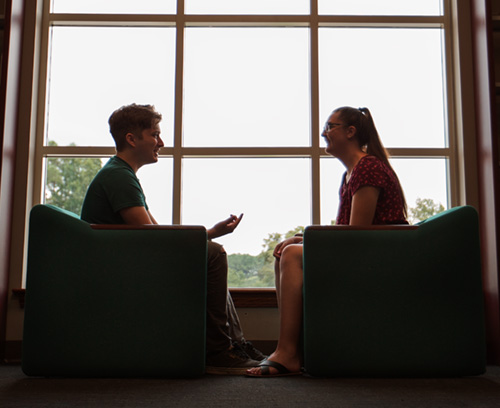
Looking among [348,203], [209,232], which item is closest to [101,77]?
[209,232]

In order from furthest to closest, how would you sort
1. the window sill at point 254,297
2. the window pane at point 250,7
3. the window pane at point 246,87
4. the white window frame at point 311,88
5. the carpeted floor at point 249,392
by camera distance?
the window pane at point 250,7 < the window pane at point 246,87 < the white window frame at point 311,88 < the window sill at point 254,297 < the carpeted floor at point 249,392

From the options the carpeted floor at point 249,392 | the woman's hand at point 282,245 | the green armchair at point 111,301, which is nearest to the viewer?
the carpeted floor at point 249,392

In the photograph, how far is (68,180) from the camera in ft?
11.3

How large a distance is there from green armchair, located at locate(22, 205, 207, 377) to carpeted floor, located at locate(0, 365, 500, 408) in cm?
7

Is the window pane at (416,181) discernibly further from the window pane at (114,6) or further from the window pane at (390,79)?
the window pane at (114,6)

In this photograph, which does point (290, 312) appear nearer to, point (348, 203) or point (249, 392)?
point (249, 392)

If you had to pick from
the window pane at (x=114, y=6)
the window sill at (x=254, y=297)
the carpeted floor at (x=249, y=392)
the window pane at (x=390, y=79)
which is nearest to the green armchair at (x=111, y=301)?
the carpeted floor at (x=249, y=392)

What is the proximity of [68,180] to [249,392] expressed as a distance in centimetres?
208

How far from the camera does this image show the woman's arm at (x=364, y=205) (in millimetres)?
2248

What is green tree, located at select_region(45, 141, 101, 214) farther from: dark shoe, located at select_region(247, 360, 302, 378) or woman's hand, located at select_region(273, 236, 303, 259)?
dark shoe, located at select_region(247, 360, 302, 378)

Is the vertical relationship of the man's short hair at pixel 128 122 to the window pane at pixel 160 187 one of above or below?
above

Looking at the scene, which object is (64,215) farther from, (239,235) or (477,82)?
(477,82)

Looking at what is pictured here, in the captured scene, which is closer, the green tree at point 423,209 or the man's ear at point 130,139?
the man's ear at point 130,139

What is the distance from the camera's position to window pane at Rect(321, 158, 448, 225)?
3.44 metres
